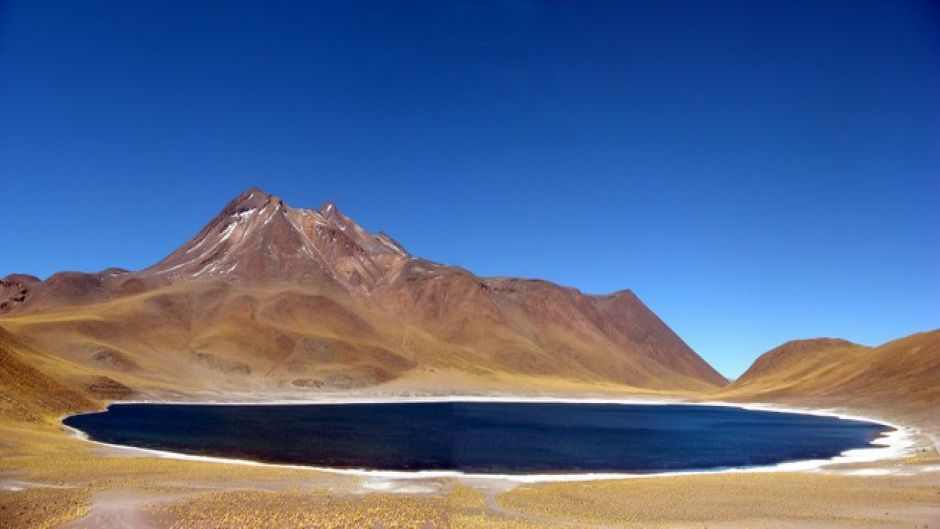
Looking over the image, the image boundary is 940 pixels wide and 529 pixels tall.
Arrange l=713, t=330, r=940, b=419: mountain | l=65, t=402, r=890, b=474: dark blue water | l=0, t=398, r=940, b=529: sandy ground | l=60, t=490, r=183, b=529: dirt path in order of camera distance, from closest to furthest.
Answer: l=60, t=490, r=183, b=529: dirt path, l=0, t=398, r=940, b=529: sandy ground, l=65, t=402, r=890, b=474: dark blue water, l=713, t=330, r=940, b=419: mountain

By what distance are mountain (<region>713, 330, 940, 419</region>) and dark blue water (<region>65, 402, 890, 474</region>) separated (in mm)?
13021

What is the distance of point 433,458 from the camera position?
2036 inches

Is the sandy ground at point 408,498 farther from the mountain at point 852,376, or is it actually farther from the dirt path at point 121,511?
the mountain at point 852,376

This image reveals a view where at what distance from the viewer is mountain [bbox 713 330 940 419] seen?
4033 inches

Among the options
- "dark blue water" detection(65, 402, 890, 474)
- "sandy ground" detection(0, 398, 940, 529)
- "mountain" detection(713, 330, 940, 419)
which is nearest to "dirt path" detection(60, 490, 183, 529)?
"sandy ground" detection(0, 398, 940, 529)

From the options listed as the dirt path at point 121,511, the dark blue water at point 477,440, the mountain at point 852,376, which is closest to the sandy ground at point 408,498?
the dirt path at point 121,511

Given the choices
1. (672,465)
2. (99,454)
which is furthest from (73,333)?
(672,465)

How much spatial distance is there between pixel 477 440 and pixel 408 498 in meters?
34.4

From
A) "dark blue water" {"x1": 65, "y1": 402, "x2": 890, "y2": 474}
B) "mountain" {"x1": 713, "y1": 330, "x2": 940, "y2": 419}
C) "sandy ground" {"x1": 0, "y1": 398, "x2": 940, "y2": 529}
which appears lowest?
"sandy ground" {"x1": 0, "y1": 398, "x2": 940, "y2": 529}

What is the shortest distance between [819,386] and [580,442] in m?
93.0

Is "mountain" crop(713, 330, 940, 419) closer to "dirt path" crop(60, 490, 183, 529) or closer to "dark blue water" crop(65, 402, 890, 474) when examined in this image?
"dark blue water" crop(65, 402, 890, 474)

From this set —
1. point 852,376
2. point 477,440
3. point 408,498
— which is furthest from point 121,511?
point 852,376

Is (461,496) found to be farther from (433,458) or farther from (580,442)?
(580,442)

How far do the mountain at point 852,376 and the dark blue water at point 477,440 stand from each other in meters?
13.0
